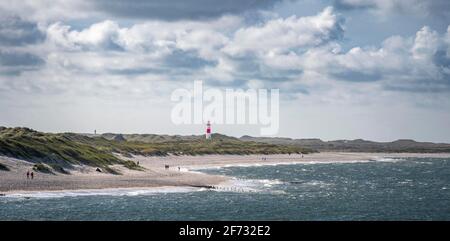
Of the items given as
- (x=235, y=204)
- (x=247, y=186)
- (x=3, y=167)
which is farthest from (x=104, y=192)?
(x=247, y=186)

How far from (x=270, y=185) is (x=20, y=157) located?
39.1 m

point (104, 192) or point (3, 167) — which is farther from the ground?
point (3, 167)

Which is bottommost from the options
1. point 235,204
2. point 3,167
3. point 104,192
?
point 235,204

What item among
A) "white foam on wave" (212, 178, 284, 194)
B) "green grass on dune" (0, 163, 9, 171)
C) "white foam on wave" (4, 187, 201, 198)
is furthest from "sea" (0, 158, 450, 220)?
"green grass on dune" (0, 163, 9, 171)

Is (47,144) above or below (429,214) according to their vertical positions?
above

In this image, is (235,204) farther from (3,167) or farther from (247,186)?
(3,167)

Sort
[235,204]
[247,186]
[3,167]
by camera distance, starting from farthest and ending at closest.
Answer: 1. [247,186]
2. [3,167]
3. [235,204]

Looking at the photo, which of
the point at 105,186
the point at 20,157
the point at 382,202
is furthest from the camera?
the point at 20,157

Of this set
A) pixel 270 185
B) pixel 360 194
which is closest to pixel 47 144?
pixel 270 185

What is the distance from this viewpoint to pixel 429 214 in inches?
2355

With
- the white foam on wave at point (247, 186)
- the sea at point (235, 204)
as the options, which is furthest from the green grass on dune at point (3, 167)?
the white foam on wave at point (247, 186)

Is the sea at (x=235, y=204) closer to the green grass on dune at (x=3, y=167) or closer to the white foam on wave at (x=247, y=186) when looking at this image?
the white foam on wave at (x=247, y=186)
